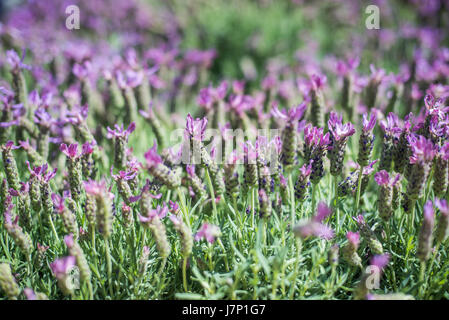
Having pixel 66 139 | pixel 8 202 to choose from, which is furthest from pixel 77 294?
pixel 66 139

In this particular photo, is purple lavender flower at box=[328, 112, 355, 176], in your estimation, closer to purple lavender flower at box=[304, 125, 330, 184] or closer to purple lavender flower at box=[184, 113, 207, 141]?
purple lavender flower at box=[304, 125, 330, 184]

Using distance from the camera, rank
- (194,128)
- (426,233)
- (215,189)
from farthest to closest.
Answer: (215,189)
(194,128)
(426,233)

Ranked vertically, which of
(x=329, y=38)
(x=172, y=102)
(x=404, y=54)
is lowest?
(x=172, y=102)

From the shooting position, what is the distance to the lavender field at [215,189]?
1436 millimetres

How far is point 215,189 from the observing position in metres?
1.76

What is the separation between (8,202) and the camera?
1593mm

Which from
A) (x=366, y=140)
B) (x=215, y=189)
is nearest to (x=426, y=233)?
(x=366, y=140)

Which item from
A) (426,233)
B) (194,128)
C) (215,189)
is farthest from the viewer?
(215,189)

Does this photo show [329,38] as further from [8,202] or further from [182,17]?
[8,202]

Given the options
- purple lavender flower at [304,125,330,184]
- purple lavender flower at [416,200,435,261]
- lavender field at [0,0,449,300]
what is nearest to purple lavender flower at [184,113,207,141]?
lavender field at [0,0,449,300]

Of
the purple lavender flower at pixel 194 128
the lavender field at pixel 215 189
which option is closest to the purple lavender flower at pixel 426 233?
the lavender field at pixel 215 189

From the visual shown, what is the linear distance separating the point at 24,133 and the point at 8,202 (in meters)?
0.84

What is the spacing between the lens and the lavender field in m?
1.44

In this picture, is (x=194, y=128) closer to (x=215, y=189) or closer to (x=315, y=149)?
(x=215, y=189)
